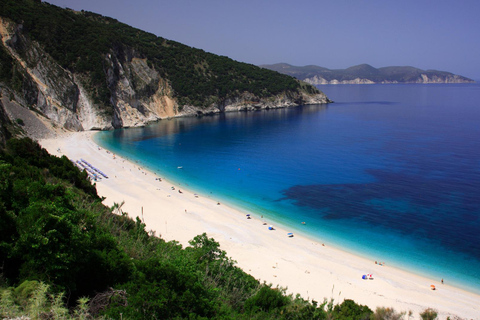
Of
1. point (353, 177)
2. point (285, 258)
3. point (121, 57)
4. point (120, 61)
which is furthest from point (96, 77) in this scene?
point (285, 258)

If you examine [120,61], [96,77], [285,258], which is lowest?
[285,258]

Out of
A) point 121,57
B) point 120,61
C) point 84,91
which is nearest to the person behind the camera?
point 84,91

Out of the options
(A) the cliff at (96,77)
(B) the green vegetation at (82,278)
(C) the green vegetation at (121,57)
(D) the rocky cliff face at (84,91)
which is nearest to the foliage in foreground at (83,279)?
(B) the green vegetation at (82,278)

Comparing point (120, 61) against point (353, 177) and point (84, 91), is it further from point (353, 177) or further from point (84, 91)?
point (353, 177)

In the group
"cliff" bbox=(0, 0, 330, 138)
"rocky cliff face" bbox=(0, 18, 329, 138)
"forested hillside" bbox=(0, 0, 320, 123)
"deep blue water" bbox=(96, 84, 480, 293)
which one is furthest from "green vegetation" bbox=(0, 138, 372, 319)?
"forested hillside" bbox=(0, 0, 320, 123)

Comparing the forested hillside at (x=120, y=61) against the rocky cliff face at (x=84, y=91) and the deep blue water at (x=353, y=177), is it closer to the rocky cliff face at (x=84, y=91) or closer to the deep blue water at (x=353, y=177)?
the rocky cliff face at (x=84, y=91)

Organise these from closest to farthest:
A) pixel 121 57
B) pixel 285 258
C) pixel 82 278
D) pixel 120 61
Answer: pixel 82 278, pixel 285 258, pixel 120 61, pixel 121 57

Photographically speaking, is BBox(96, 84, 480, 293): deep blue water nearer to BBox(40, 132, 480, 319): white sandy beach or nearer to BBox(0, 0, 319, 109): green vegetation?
BBox(40, 132, 480, 319): white sandy beach
